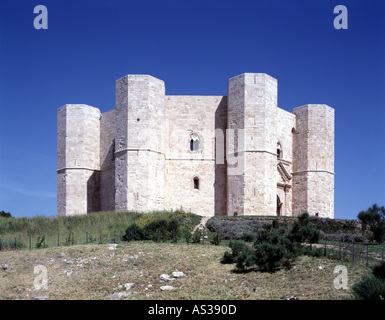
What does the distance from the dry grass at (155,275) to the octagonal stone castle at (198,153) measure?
10651mm

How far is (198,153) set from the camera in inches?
1137

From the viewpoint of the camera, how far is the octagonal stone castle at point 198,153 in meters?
26.9

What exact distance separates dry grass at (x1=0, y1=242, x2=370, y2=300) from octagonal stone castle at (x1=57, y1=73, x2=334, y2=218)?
10.7m

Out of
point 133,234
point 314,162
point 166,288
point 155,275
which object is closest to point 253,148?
point 314,162

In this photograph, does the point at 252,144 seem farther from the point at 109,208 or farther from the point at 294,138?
the point at 109,208

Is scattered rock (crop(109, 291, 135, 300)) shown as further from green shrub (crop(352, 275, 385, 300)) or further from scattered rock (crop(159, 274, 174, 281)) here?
green shrub (crop(352, 275, 385, 300))

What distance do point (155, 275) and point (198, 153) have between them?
15578mm

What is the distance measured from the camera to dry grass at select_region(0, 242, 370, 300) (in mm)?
12016

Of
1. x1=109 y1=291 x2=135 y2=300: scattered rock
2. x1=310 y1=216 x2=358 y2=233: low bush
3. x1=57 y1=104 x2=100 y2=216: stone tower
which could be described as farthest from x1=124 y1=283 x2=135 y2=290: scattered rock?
x1=57 y1=104 x2=100 y2=216: stone tower

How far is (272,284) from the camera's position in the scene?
12375mm

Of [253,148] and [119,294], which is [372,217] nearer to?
→ [253,148]

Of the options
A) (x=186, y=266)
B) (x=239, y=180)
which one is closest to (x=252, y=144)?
(x=239, y=180)
